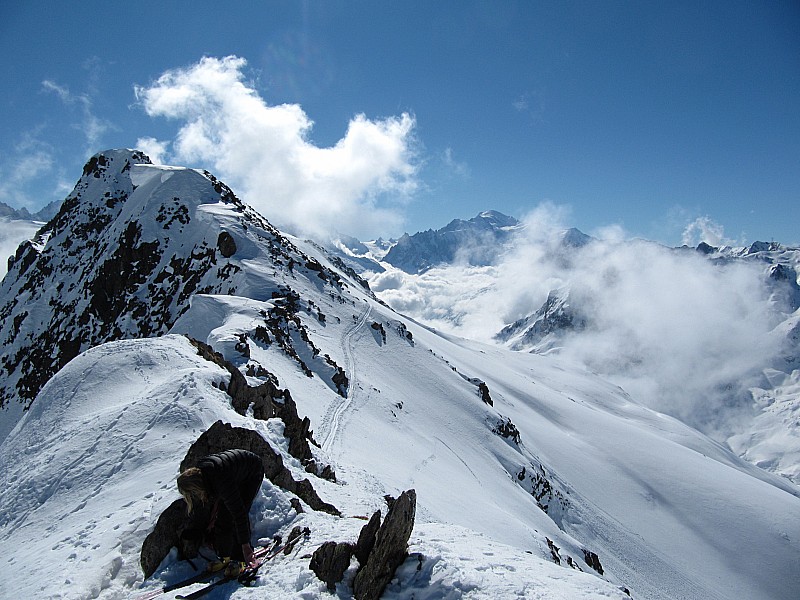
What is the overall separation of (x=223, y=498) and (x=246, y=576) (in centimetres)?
158

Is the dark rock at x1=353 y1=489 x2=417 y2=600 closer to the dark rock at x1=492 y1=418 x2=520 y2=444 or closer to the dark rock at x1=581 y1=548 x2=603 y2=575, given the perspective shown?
the dark rock at x1=581 y1=548 x2=603 y2=575

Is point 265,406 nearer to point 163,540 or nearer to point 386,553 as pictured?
point 163,540

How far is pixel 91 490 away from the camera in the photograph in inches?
477

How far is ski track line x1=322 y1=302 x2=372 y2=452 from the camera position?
101 ft

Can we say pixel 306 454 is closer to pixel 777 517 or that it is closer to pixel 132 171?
pixel 777 517

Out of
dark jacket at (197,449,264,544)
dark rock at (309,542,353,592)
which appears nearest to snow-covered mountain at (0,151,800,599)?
dark rock at (309,542,353,592)

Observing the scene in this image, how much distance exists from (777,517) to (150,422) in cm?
8681

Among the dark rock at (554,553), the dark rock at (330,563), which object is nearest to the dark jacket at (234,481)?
the dark rock at (330,563)

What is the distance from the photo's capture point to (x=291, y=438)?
1902cm

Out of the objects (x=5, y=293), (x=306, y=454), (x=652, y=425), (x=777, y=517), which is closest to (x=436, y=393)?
(x=306, y=454)

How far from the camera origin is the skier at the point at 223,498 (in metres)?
7.73

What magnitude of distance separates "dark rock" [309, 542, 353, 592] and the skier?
1263 millimetres

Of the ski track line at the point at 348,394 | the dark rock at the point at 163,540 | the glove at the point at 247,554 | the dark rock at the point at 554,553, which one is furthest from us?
the dark rock at the point at 554,553

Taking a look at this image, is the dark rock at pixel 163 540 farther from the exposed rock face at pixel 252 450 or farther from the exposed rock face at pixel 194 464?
the exposed rock face at pixel 252 450
